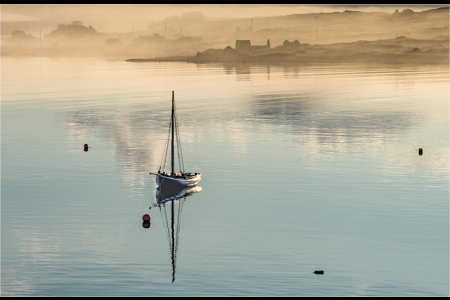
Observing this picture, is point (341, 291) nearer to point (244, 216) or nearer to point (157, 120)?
point (244, 216)

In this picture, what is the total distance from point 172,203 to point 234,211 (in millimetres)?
7539

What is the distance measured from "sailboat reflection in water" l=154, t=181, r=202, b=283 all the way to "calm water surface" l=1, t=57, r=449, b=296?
28.9 inches

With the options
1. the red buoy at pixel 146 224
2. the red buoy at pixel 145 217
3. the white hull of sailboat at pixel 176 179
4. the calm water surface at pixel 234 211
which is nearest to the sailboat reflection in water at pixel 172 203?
the white hull of sailboat at pixel 176 179

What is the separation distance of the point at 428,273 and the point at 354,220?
605 inches

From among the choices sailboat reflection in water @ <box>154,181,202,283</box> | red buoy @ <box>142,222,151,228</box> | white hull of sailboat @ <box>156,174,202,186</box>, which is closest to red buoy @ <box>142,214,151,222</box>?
red buoy @ <box>142,222,151,228</box>

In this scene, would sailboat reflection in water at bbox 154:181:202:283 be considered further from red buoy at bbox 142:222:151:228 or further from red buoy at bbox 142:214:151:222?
red buoy at bbox 142:214:151:222

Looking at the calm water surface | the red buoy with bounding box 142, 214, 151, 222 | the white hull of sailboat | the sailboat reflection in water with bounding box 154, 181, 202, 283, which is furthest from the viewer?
the white hull of sailboat

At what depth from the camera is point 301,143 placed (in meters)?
116

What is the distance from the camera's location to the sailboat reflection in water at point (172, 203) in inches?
2495

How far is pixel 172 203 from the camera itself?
244 ft

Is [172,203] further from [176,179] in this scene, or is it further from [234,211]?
[234,211]

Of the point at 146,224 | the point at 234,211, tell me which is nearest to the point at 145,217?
the point at 146,224

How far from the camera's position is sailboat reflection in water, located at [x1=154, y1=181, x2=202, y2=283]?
63375 mm

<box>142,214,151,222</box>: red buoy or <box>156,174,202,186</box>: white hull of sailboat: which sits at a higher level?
<box>156,174,202,186</box>: white hull of sailboat
